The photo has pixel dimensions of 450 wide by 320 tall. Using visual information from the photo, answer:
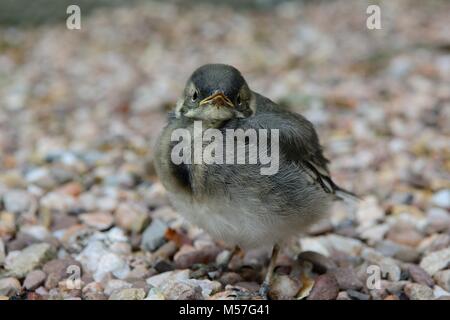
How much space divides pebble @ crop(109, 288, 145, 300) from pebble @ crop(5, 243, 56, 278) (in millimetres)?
577

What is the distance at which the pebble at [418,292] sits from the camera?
3.57 meters

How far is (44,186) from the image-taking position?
4914 mm

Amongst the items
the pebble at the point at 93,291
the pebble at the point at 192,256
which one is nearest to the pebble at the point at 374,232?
the pebble at the point at 192,256

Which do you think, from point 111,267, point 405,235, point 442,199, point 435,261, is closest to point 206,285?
point 111,267

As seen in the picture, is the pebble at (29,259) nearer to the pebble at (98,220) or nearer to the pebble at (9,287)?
the pebble at (9,287)

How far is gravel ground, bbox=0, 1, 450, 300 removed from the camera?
3768mm

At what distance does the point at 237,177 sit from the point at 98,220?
1.42 meters

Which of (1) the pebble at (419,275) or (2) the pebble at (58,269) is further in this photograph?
(1) the pebble at (419,275)

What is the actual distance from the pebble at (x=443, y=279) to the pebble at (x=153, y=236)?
1686 mm

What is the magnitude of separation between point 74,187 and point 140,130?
152cm

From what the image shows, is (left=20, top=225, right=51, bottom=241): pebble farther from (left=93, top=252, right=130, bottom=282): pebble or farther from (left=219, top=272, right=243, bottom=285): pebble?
(left=219, top=272, right=243, bottom=285): pebble

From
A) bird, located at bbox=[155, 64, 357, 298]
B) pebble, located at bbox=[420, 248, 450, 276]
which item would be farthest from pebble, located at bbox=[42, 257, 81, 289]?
pebble, located at bbox=[420, 248, 450, 276]

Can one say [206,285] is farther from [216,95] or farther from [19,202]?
[19,202]
